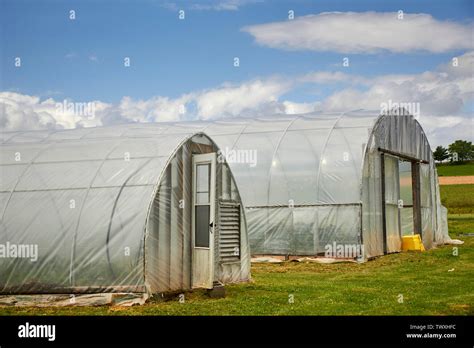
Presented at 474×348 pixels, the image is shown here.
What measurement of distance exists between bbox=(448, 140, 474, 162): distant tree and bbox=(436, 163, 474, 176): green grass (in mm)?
4023

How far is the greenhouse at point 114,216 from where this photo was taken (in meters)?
12.9

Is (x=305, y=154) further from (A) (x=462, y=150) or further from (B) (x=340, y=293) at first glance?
(A) (x=462, y=150)

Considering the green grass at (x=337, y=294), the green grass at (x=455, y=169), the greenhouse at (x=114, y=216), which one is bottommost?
the green grass at (x=337, y=294)

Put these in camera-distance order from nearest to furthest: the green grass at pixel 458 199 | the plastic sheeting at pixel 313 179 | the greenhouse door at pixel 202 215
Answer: the greenhouse door at pixel 202 215
the plastic sheeting at pixel 313 179
the green grass at pixel 458 199

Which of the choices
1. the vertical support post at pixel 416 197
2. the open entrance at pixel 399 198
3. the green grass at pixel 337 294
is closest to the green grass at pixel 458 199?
the vertical support post at pixel 416 197

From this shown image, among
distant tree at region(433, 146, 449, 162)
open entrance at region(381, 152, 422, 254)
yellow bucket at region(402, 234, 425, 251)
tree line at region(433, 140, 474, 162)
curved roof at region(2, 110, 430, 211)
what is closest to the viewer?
curved roof at region(2, 110, 430, 211)

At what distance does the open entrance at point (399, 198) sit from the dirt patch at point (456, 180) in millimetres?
31885

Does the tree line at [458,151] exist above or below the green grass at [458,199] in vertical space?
above

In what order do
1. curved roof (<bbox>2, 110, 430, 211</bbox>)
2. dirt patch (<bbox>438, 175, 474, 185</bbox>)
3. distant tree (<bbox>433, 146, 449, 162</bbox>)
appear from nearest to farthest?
curved roof (<bbox>2, 110, 430, 211</bbox>), dirt patch (<bbox>438, 175, 474, 185</bbox>), distant tree (<bbox>433, 146, 449, 162</bbox>)

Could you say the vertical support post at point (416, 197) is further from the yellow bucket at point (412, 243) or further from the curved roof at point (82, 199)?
the curved roof at point (82, 199)

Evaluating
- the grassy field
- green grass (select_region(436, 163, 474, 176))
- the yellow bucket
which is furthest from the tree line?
the grassy field

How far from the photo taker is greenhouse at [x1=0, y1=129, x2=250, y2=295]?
12.9 m

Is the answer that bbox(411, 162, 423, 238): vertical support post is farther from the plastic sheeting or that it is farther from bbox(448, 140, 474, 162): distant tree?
bbox(448, 140, 474, 162): distant tree

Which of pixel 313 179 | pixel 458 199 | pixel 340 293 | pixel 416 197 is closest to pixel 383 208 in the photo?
pixel 313 179
